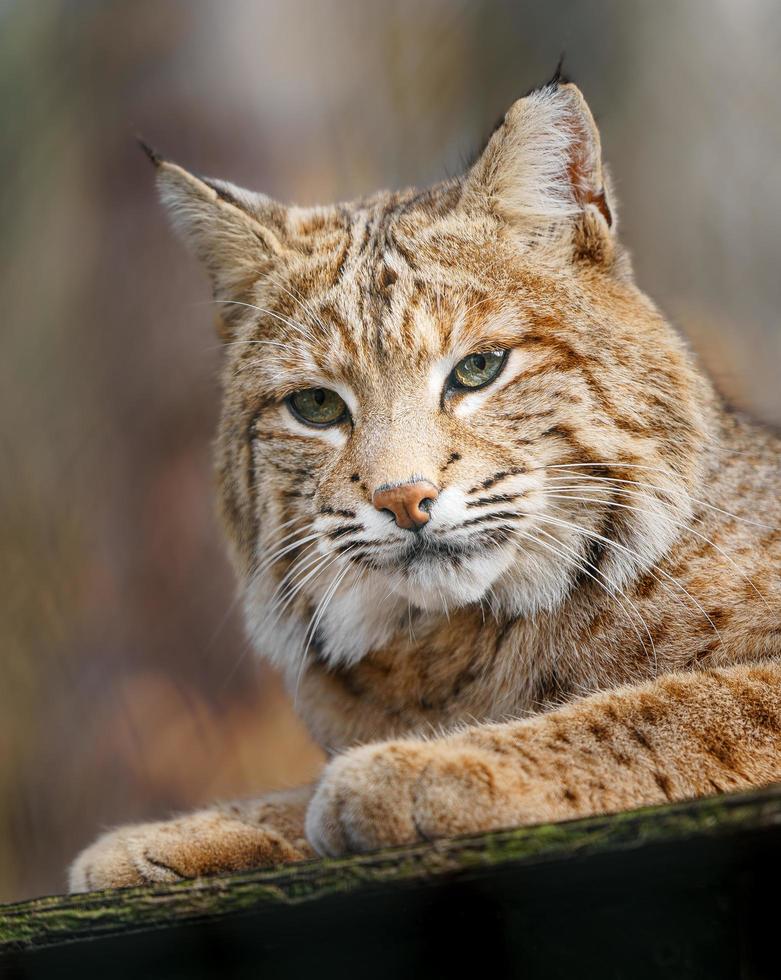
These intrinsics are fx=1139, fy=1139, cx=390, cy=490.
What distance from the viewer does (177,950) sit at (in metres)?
1.20

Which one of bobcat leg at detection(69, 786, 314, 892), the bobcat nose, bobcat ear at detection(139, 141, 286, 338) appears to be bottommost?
bobcat leg at detection(69, 786, 314, 892)

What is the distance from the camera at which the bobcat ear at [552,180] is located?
186 cm

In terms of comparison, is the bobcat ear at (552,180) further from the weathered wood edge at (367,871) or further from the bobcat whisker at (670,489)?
the weathered wood edge at (367,871)

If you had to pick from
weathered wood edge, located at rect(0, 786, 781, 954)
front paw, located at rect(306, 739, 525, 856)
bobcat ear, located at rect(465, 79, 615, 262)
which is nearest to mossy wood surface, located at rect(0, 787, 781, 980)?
weathered wood edge, located at rect(0, 786, 781, 954)

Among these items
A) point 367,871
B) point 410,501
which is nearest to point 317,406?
point 410,501

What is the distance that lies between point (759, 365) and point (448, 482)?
5.86 ft

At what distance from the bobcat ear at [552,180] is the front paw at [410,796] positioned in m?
0.91

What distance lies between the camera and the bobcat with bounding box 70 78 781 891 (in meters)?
1.53

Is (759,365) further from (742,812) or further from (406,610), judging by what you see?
(742,812)

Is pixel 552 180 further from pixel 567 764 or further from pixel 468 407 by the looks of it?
pixel 567 764

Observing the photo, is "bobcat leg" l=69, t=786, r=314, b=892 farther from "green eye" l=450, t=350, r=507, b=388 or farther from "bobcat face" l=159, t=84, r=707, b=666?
"green eye" l=450, t=350, r=507, b=388

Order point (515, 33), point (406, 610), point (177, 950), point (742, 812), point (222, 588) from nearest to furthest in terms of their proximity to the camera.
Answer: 1. point (742, 812)
2. point (177, 950)
3. point (406, 610)
4. point (515, 33)
5. point (222, 588)

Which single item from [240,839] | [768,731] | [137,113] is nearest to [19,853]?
[240,839]

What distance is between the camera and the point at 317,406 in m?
1.89
